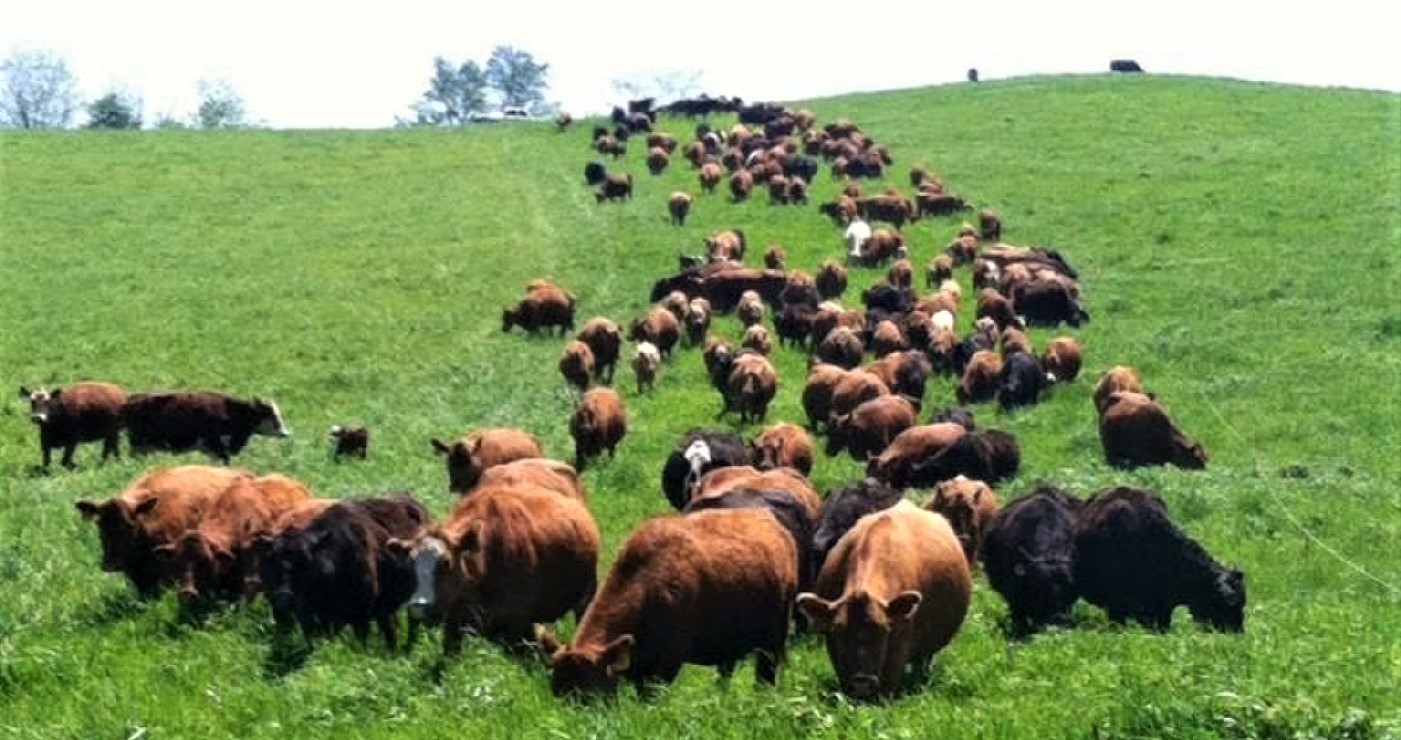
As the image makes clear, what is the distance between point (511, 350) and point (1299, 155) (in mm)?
33039

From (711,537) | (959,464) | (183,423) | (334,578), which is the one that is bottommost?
(959,464)

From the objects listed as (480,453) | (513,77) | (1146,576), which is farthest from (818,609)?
(513,77)

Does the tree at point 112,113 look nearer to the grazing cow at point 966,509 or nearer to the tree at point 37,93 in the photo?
the tree at point 37,93

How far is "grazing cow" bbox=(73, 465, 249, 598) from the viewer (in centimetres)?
1483

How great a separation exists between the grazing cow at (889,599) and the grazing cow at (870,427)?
9805 mm

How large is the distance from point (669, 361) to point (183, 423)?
1028 centimetres

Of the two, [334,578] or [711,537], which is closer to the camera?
[711,537]

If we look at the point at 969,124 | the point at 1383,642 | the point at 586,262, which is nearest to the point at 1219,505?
the point at 1383,642

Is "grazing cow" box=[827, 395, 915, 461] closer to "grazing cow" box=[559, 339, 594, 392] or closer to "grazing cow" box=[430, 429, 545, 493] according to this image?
"grazing cow" box=[430, 429, 545, 493]

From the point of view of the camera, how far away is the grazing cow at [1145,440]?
23594 millimetres

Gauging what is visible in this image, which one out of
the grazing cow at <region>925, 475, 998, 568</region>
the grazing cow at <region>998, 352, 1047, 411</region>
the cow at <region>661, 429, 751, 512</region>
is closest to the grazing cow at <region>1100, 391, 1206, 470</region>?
the grazing cow at <region>998, 352, 1047, 411</region>

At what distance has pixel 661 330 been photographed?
32.3 m

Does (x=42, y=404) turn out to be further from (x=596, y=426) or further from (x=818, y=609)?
(x=818, y=609)

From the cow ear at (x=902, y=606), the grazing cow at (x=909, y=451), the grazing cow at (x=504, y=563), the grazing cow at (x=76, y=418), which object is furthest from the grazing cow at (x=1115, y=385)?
the grazing cow at (x=76, y=418)
